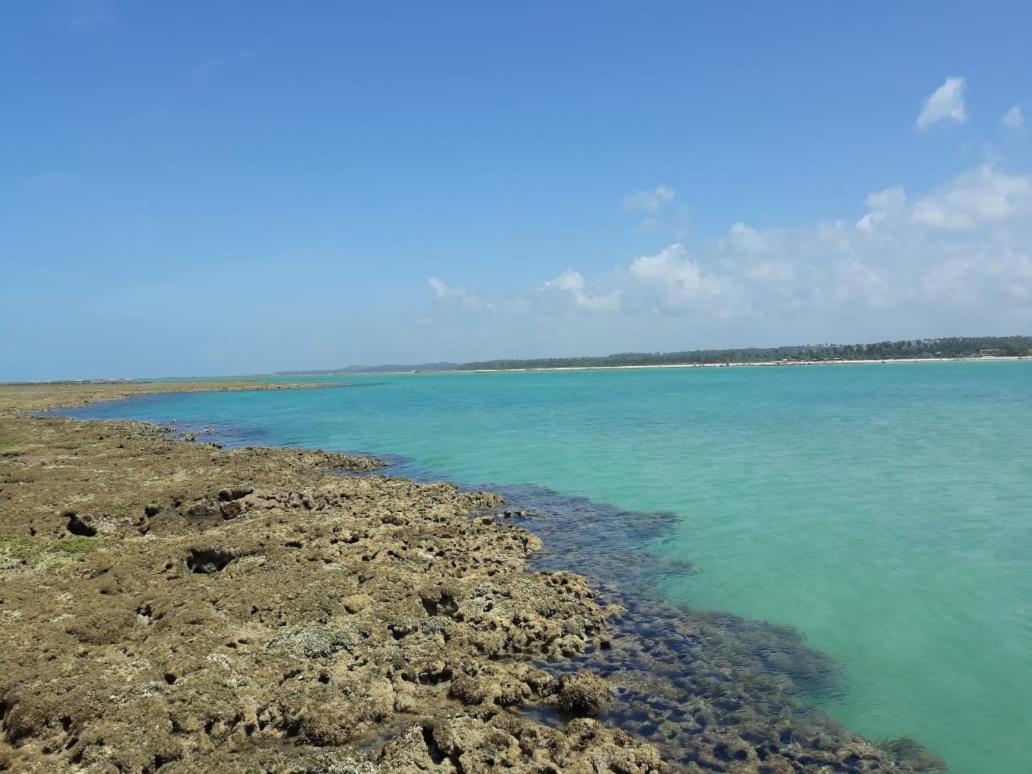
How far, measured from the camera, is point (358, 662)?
9086 mm

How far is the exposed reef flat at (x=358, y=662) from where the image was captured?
708 centimetres

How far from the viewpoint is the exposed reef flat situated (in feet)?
23.2

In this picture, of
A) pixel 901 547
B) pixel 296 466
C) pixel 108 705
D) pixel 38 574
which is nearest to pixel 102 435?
pixel 296 466

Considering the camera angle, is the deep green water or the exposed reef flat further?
the deep green water

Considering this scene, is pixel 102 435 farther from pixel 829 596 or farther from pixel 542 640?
pixel 829 596

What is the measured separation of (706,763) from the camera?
7.34 m

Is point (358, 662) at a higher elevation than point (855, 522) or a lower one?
higher

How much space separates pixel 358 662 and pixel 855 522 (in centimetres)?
1582

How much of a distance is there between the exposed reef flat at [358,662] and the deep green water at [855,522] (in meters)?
1.40

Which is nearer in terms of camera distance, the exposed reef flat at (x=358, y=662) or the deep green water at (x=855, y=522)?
the exposed reef flat at (x=358, y=662)

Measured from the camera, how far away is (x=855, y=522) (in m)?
18.4

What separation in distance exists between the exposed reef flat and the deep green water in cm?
140

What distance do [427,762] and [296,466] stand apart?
72.8ft

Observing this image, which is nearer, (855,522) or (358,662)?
(358,662)
